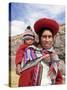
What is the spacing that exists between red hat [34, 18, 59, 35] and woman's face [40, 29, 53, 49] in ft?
0.12

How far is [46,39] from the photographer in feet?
4.83

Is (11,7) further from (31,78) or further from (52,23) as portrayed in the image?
(31,78)

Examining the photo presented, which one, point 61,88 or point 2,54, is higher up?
point 2,54

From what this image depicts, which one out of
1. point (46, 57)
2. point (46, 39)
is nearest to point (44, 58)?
point (46, 57)

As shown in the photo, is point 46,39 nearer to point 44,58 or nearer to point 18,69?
point 44,58

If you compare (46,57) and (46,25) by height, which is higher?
(46,25)

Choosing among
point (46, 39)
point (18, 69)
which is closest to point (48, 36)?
point (46, 39)

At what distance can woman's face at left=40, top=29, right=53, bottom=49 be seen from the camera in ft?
4.80

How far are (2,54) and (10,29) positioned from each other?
0.58ft

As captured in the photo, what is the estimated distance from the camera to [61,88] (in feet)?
4.88

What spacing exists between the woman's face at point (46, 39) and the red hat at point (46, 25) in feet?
0.12

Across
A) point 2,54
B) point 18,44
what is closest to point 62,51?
point 18,44

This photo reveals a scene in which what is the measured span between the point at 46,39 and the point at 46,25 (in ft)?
0.32

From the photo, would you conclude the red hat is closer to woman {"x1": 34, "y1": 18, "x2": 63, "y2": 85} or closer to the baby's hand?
woman {"x1": 34, "y1": 18, "x2": 63, "y2": 85}
